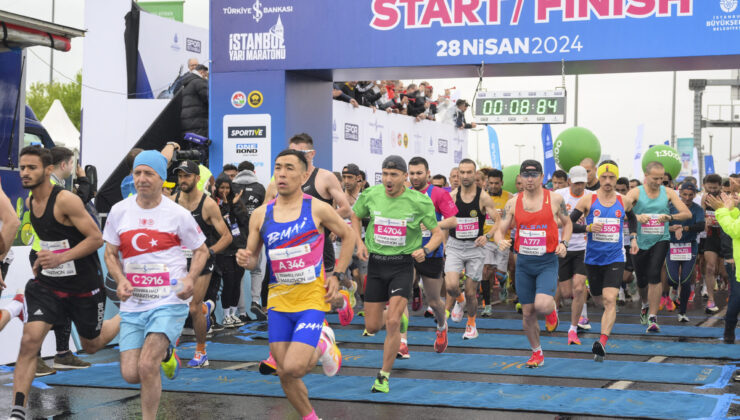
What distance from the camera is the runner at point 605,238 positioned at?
10.4 m

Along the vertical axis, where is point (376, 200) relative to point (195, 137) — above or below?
below

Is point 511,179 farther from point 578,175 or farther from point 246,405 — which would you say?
point 246,405

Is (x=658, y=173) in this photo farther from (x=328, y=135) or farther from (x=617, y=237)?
(x=328, y=135)

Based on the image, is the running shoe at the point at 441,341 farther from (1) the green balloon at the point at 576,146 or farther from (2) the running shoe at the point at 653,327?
(1) the green balloon at the point at 576,146

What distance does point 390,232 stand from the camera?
866cm

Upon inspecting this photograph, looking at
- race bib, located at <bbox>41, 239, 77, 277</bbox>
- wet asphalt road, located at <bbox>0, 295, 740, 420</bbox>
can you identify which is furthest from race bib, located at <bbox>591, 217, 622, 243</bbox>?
race bib, located at <bbox>41, 239, 77, 277</bbox>

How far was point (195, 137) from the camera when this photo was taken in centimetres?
1688

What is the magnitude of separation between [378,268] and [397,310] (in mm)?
535

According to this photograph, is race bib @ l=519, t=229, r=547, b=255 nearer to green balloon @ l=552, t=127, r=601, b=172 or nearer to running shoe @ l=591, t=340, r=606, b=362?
running shoe @ l=591, t=340, r=606, b=362

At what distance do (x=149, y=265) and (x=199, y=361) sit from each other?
3.55 metres

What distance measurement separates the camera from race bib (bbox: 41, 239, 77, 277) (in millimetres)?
7105

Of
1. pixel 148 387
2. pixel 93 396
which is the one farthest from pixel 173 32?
pixel 148 387

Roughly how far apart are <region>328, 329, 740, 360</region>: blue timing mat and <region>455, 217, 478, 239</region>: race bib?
53.7 inches

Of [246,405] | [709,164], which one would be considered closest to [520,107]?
[246,405]
